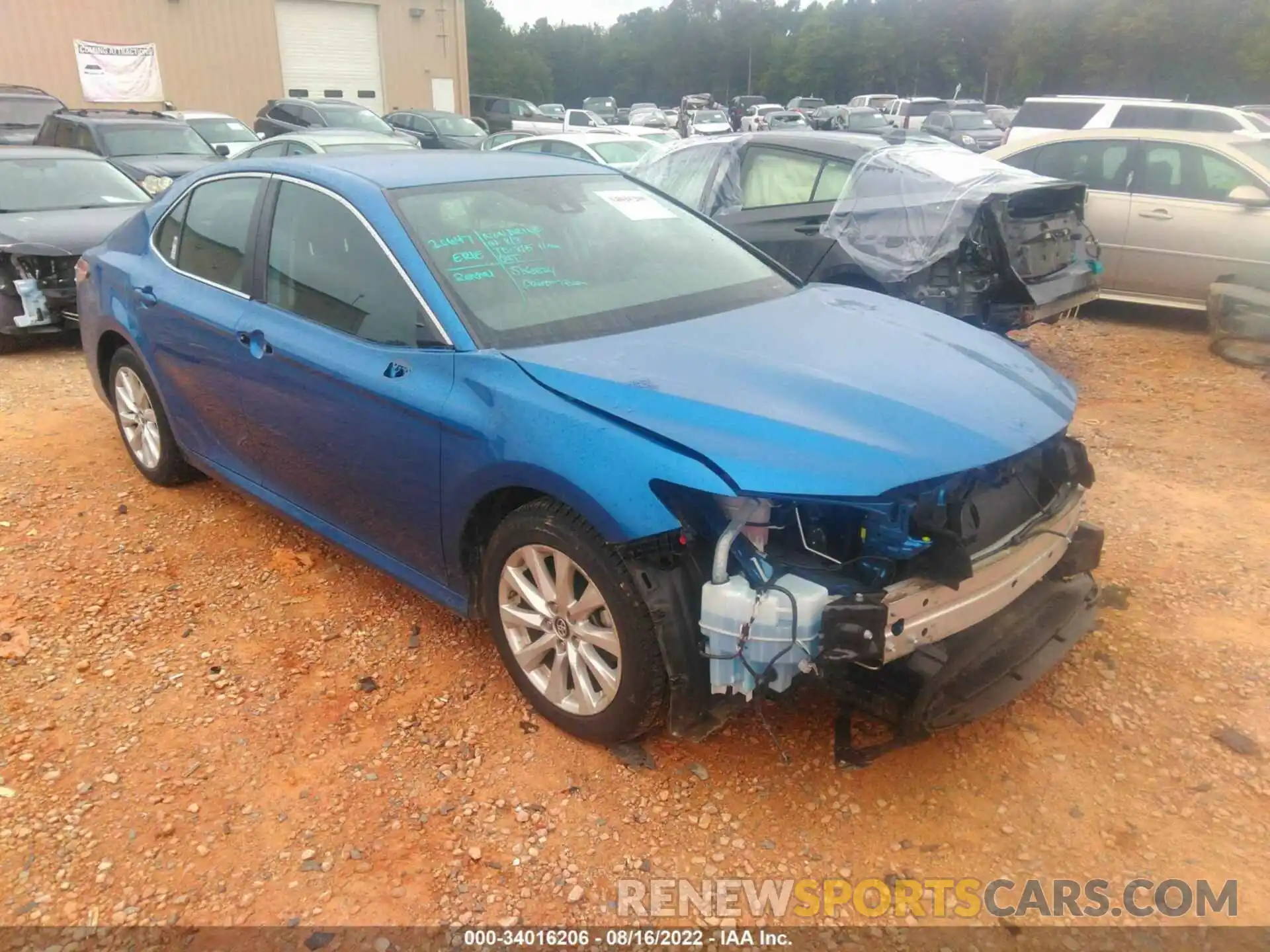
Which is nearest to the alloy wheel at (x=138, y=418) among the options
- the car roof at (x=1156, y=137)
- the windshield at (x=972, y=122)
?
the car roof at (x=1156, y=137)

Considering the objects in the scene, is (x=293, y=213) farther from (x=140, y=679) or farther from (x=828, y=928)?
(x=828, y=928)

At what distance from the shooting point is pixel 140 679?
10.5 feet

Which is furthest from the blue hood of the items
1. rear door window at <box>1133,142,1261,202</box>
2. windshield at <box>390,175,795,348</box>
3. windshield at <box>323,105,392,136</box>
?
windshield at <box>323,105,392,136</box>

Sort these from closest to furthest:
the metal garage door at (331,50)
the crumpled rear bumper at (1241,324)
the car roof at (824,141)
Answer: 1. the car roof at (824,141)
2. the crumpled rear bumper at (1241,324)
3. the metal garage door at (331,50)

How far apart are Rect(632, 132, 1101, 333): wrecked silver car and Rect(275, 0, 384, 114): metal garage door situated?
77.7ft

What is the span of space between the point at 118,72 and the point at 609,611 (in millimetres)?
27513

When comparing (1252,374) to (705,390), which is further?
A: (1252,374)

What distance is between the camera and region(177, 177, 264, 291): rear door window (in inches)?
146

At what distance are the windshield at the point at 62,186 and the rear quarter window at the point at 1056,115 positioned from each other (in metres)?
10.8

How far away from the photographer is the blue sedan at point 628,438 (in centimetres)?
238

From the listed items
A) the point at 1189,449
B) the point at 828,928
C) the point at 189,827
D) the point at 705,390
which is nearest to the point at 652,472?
the point at 705,390

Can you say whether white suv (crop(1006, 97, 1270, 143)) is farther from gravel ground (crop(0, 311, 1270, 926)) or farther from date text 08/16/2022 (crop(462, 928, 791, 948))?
date text 08/16/2022 (crop(462, 928, 791, 948))

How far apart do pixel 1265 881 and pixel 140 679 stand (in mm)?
3443

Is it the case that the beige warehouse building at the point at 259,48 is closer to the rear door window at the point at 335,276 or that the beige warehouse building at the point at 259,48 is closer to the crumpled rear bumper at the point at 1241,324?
the rear door window at the point at 335,276
